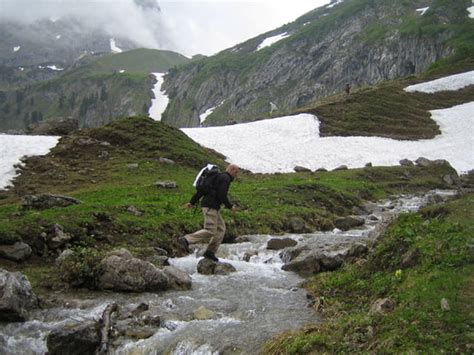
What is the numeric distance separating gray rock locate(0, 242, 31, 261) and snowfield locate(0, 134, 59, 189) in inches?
550

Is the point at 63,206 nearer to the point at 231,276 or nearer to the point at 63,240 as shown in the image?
the point at 63,240

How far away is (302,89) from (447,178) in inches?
5461

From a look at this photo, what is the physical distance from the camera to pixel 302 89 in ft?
570

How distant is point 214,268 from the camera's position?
1545cm

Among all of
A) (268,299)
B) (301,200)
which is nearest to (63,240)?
(268,299)

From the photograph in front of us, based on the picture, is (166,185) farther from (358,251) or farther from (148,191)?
(358,251)

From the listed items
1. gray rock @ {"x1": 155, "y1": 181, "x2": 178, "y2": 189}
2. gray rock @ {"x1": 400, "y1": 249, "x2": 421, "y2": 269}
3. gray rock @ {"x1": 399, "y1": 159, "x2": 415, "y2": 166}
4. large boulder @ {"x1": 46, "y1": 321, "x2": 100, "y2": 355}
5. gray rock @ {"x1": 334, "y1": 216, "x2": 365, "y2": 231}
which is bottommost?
gray rock @ {"x1": 334, "y1": 216, "x2": 365, "y2": 231}

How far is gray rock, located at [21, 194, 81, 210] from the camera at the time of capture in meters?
19.4

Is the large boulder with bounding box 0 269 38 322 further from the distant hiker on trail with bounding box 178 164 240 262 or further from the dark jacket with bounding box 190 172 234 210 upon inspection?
the dark jacket with bounding box 190 172 234 210

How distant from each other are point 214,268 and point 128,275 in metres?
3.43

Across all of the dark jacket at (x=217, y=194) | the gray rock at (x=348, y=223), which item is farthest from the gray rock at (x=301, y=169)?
the dark jacket at (x=217, y=194)

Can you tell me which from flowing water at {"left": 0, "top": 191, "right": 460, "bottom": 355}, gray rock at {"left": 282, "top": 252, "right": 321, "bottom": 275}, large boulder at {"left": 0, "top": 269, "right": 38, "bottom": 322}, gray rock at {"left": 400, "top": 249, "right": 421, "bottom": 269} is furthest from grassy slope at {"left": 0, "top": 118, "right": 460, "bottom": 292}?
gray rock at {"left": 400, "top": 249, "right": 421, "bottom": 269}

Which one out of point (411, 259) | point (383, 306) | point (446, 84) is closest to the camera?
point (383, 306)

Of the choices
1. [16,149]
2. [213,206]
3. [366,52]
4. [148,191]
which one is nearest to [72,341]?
[213,206]
